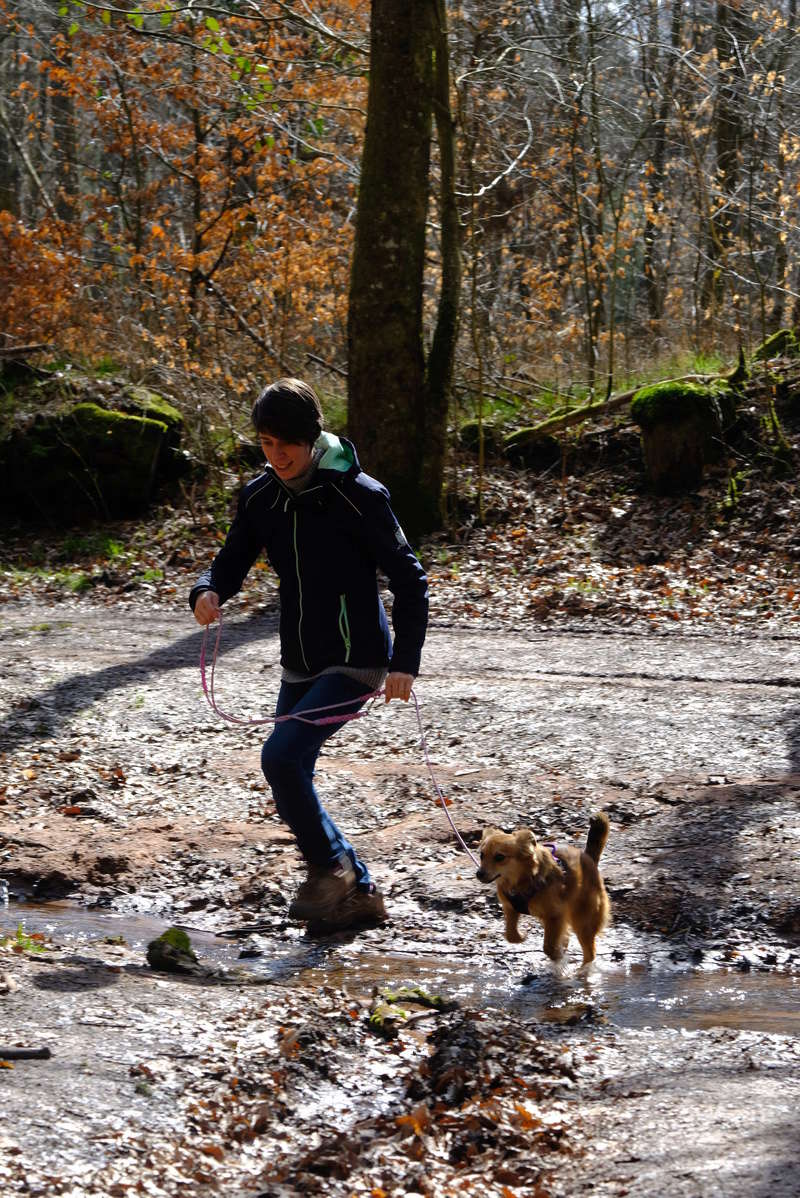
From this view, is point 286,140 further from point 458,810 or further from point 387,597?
point 458,810

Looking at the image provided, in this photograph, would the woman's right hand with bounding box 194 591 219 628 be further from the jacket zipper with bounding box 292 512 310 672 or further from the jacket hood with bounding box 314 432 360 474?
the jacket hood with bounding box 314 432 360 474

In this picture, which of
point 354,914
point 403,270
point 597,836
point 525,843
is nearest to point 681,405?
point 403,270

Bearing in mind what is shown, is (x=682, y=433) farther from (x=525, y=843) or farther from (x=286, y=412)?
(x=286, y=412)

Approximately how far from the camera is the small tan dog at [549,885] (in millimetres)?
5191

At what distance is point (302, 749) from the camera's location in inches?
210

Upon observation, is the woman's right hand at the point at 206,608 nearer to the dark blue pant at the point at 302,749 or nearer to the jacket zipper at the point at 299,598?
the jacket zipper at the point at 299,598

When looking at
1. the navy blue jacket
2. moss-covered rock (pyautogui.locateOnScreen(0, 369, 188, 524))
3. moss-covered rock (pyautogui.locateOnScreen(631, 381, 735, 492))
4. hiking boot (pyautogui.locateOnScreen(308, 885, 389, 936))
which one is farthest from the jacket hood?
moss-covered rock (pyautogui.locateOnScreen(0, 369, 188, 524))

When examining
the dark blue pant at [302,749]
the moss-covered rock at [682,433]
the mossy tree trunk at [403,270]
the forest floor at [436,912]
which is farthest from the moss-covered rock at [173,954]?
the moss-covered rock at [682,433]

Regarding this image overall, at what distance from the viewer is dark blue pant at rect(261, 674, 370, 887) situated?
531cm

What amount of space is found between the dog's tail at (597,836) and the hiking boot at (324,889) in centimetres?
112

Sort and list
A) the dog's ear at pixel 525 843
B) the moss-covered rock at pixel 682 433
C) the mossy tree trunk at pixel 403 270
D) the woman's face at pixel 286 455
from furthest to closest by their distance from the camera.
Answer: the moss-covered rock at pixel 682 433 < the mossy tree trunk at pixel 403 270 < the dog's ear at pixel 525 843 < the woman's face at pixel 286 455

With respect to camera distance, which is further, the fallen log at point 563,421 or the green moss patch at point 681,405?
the fallen log at point 563,421

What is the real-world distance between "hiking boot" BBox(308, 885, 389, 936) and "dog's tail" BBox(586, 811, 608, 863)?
106cm

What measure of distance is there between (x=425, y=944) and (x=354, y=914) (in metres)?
0.36
